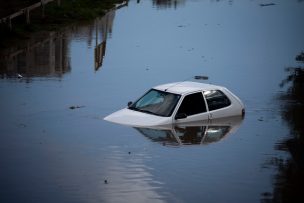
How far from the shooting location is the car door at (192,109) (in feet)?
64.8

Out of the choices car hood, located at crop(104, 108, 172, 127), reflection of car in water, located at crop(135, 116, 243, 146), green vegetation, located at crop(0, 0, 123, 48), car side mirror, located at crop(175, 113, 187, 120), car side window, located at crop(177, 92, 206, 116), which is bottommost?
reflection of car in water, located at crop(135, 116, 243, 146)

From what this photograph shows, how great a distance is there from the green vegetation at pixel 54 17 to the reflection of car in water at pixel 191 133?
16.4 m

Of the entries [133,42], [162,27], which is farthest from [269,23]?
[133,42]

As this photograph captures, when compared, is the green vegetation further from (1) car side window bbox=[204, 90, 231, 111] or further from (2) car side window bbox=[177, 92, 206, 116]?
(2) car side window bbox=[177, 92, 206, 116]

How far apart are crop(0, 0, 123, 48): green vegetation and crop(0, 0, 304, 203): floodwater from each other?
3.47 feet

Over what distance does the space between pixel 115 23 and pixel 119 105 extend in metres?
24.7

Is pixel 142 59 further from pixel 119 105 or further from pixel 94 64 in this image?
pixel 119 105

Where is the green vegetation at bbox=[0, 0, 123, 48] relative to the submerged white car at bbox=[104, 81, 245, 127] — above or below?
above

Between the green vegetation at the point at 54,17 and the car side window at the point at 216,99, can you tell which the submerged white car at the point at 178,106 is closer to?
the car side window at the point at 216,99

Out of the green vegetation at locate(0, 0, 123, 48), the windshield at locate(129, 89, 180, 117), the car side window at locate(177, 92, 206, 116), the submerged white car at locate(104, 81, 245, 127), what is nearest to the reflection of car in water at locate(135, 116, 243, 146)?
the submerged white car at locate(104, 81, 245, 127)

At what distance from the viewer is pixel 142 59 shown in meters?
33.5

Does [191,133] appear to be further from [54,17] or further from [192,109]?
[54,17]

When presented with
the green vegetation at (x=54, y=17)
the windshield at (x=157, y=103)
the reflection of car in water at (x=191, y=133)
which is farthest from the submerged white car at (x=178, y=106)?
the green vegetation at (x=54, y=17)

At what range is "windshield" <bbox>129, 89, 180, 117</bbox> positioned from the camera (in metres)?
19.9
